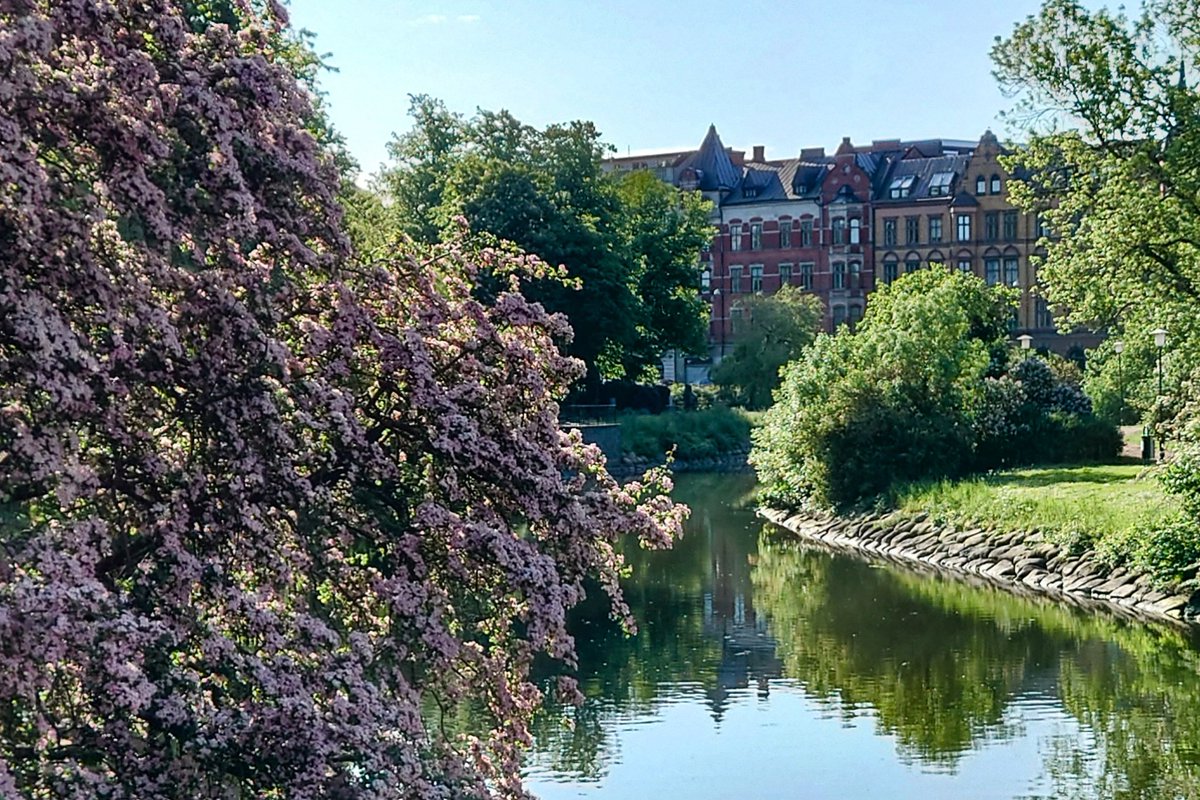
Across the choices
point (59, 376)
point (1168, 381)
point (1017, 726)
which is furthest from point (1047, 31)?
point (59, 376)

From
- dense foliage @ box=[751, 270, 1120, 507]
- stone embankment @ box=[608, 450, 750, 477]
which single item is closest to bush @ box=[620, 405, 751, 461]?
stone embankment @ box=[608, 450, 750, 477]

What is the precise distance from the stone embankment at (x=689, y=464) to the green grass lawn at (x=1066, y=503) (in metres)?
16.5

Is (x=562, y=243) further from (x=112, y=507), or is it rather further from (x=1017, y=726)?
Result: (x=112, y=507)

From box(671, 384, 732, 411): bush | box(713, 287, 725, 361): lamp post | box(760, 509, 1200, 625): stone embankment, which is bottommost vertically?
box(760, 509, 1200, 625): stone embankment

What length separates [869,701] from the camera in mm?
21656

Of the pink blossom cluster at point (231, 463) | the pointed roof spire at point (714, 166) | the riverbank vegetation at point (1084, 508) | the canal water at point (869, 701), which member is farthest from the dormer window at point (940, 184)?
the pink blossom cluster at point (231, 463)

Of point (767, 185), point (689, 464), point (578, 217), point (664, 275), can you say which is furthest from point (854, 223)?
point (578, 217)

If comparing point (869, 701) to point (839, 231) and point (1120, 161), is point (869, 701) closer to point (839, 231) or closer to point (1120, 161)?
point (1120, 161)

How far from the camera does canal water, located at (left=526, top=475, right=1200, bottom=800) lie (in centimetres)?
1761

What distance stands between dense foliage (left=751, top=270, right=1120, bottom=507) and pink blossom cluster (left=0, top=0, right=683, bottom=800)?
1173 inches

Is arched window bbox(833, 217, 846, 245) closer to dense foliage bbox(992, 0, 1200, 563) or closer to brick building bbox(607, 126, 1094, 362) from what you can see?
brick building bbox(607, 126, 1094, 362)

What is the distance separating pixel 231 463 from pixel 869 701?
47.4ft

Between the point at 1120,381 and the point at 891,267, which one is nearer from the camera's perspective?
the point at 1120,381

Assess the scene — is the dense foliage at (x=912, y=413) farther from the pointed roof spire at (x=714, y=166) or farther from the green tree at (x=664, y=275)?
the pointed roof spire at (x=714, y=166)
